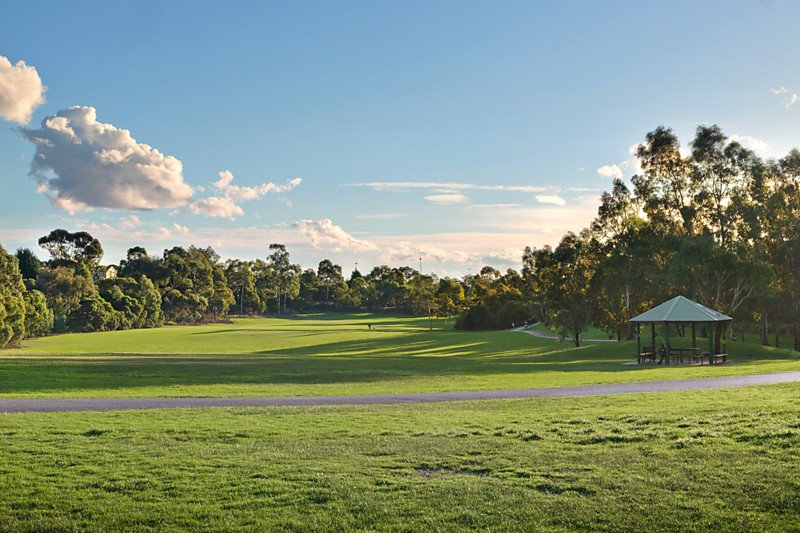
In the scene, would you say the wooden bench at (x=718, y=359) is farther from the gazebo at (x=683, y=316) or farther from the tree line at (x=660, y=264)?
the tree line at (x=660, y=264)

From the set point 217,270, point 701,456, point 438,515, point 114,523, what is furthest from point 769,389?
point 217,270

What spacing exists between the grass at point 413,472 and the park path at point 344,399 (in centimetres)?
319

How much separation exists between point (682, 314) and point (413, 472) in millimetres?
33854

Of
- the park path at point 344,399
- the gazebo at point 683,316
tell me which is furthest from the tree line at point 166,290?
the gazebo at point 683,316

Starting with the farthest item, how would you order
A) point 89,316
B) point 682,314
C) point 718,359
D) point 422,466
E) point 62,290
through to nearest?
point 62,290 → point 89,316 → point 718,359 → point 682,314 → point 422,466

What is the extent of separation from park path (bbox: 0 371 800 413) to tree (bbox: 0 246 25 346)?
4398 cm

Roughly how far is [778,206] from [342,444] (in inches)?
1957

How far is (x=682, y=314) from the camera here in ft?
129

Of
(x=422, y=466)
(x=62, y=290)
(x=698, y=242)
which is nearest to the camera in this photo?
(x=422, y=466)

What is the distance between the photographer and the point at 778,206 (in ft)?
166

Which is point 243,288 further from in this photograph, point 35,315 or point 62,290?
point 35,315

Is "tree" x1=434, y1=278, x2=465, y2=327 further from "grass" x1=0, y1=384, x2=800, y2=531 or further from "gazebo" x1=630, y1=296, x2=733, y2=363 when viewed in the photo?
"grass" x1=0, y1=384, x2=800, y2=531

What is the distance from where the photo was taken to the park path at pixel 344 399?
1871 centimetres

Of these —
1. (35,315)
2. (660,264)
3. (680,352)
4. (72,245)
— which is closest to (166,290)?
(72,245)
